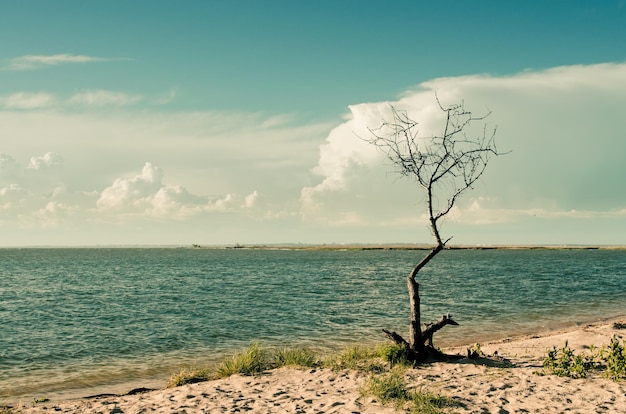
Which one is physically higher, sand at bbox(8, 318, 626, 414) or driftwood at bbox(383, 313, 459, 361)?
driftwood at bbox(383, 313, 459, 361)

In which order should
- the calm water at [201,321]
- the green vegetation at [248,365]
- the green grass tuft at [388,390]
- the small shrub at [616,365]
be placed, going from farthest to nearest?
the calm water at [201,321] → the green vegetation at [248,365] → the small shrub at [616,365] → the green grass tuft at [388,390]

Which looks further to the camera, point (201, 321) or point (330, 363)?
point (201, 321)

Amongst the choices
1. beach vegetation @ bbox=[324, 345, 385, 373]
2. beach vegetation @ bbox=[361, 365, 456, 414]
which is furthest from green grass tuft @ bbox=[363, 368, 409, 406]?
beach vegetation @ bbox=[324, 345, 385, 373]

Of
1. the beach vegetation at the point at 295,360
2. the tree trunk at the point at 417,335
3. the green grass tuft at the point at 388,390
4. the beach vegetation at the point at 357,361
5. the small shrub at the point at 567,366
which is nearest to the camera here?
the green grass tuft at the point at 388,390

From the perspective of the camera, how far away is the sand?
12.1m

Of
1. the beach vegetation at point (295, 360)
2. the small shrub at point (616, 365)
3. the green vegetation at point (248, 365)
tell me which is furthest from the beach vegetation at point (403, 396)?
the small shrub at point (616, 365)

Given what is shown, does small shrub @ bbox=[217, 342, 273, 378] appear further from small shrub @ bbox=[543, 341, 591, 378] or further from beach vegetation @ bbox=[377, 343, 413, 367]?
small shrub @ bbox=[543, 341, 591, 378]

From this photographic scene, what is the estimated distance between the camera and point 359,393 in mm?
13172

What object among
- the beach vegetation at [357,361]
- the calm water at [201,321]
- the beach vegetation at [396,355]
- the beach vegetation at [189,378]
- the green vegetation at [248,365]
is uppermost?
the beach vegetation at [396,355]

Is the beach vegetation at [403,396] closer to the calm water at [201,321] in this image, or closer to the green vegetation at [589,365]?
the green vegetation at [589,365]

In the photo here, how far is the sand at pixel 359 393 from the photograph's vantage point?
12133 mm

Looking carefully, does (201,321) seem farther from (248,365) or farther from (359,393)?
(359,393)

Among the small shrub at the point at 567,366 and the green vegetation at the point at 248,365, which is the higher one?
the small shrub at the point at 567,366

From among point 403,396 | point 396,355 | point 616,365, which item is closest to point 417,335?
point 396,355
